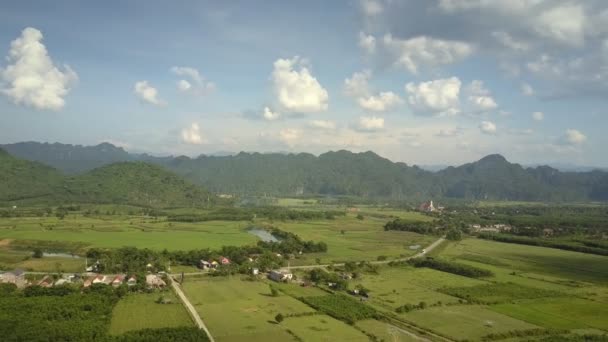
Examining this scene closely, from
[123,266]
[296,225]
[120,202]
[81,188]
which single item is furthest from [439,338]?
[81,188]

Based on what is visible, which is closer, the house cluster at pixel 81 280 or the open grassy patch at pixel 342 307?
the open grassy patch at pixel 342 307

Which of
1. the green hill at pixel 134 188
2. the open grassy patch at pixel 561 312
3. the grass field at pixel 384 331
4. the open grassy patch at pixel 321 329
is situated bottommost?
the open grassy patch at pixel 321 329

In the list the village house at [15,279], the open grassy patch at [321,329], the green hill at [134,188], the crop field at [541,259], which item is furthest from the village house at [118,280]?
the green hill at [134,188]

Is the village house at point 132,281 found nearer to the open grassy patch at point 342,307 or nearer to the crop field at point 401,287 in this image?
the open grassy patch at point 342,307

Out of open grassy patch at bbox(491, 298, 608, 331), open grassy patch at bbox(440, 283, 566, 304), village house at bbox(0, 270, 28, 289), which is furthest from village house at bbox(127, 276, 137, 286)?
open grassy patch at bbox(491, 298, 608, 331)

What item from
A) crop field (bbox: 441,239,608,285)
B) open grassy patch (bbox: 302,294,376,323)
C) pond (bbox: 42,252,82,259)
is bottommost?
pond (bbox: 42,252,82,259)

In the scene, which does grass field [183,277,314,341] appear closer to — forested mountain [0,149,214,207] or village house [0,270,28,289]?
village house [0,270,28,289]

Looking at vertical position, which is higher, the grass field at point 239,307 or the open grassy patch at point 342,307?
the open grassy patch at point 342,307
